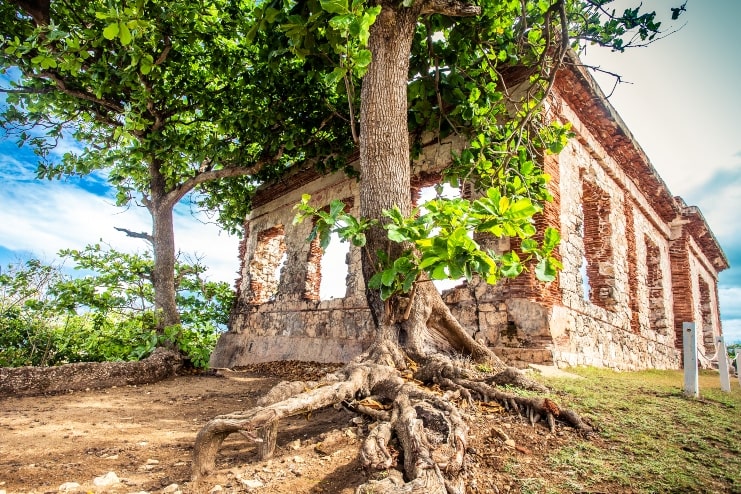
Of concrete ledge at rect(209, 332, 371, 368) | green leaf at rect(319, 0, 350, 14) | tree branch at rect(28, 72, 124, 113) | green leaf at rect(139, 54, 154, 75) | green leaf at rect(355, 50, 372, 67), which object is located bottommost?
concrete ledge at rect(209, 332, 371, 368)

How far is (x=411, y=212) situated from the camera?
2.97m

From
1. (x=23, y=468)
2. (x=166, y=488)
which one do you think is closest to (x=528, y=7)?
(x=166, y=488)

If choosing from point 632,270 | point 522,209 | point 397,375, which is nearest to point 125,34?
point 522,209

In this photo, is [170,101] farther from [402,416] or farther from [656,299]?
[656,299]

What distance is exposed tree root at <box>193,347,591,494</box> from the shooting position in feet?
5.74

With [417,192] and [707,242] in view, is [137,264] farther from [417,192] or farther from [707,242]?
[707,242]

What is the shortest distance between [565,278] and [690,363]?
2.07m

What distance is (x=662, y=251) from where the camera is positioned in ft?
38.9

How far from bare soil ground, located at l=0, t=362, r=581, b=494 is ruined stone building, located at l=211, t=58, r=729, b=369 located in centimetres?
305

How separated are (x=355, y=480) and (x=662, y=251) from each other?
13297mm

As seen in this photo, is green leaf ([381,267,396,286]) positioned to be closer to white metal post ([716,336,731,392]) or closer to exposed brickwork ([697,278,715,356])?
white metal post ([716,336,731,392])

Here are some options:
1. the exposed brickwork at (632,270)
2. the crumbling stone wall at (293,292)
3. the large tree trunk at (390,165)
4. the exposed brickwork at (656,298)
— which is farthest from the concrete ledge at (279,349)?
the exposed brickwork at (656,298)

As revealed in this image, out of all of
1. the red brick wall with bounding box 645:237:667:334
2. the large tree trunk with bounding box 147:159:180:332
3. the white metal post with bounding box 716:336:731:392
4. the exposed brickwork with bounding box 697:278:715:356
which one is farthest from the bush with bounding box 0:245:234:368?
the exposed brickwork with bounding box 697:278:715:356

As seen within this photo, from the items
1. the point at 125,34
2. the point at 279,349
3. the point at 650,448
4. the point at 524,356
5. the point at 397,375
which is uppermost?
the point at 125,34
